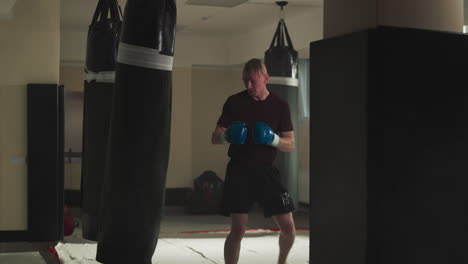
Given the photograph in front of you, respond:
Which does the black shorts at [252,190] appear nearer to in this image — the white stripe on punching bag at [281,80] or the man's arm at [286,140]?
the man's arm at [286,140]

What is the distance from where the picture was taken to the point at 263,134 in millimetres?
4270

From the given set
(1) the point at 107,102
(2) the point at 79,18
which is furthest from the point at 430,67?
(2) the point at 79,18

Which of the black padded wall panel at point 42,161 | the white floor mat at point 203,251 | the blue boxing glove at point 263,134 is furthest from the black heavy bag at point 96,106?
the black padded wall panel at point 42,161

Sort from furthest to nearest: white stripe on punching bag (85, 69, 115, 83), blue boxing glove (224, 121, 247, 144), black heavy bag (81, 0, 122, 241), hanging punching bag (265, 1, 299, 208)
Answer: hanging punching bag (265, 1, 299, 208), white stripe on punching bag (85, 69, 115, 83), black heavy bag (81, 0, 122, 241), blue boxing glove (224, 121, 247, 144)

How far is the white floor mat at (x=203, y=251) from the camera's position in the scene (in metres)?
5.92

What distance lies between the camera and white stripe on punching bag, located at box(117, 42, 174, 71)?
3102 millimetres

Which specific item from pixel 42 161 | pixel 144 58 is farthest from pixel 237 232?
pixel 42 161

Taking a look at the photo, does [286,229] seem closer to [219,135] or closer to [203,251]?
[219,135]

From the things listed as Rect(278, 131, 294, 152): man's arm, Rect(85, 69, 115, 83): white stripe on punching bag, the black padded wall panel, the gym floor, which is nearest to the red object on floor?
the gym floor

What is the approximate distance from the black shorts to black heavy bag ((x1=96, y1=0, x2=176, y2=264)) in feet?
3.77

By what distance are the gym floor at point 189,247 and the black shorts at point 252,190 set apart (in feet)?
5.03

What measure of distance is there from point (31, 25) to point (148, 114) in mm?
4399

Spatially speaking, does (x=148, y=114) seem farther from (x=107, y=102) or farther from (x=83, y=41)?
(x=83, y=41)

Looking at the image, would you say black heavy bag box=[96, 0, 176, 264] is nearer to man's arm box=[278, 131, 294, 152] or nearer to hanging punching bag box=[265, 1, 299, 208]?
man's arm box=[278, 131, 294, 152]
